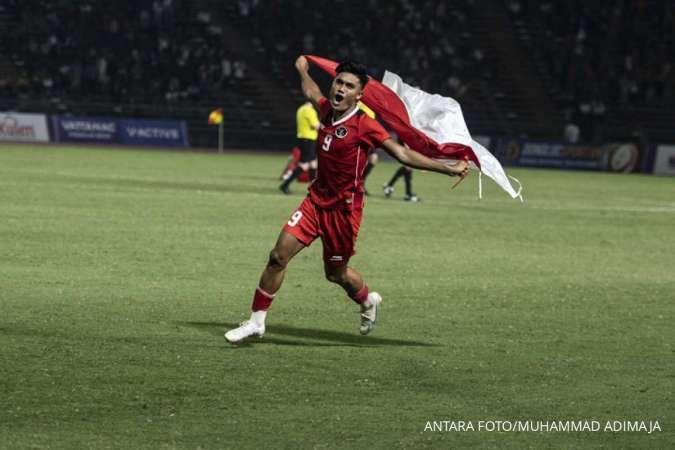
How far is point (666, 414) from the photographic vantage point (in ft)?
25.6

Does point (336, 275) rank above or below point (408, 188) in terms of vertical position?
above

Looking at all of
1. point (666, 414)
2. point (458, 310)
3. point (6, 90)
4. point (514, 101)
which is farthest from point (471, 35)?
point (666, 414)

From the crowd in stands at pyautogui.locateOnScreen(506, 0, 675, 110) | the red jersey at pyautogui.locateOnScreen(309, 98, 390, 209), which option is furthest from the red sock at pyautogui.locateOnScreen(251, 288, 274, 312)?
the crowd in stands at pyautogui.locateOnScreen(506, 0, 675, 110)

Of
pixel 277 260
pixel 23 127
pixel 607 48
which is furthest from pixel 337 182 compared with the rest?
pixel 607 48

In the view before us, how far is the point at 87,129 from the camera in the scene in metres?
49.1

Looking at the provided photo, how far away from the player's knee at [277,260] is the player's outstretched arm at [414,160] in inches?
45.3

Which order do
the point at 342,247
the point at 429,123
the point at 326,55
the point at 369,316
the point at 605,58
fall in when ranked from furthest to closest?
the point at 605,58 < the point at 326,55 < the point at 429,123 < the point at 369,316 < the point at 342,247

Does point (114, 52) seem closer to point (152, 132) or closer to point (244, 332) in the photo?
point (152, 132)

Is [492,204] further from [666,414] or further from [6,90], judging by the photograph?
[6,90]

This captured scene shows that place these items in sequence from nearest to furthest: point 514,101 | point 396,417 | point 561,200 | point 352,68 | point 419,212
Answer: point 396,417 → point 352,68 → point 419,212 → point 561,200 → point 514,101

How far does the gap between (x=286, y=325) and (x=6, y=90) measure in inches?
1615

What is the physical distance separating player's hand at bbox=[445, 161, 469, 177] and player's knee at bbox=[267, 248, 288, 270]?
143cm

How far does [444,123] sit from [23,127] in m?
39.3

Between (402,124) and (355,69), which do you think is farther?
(402,124)
